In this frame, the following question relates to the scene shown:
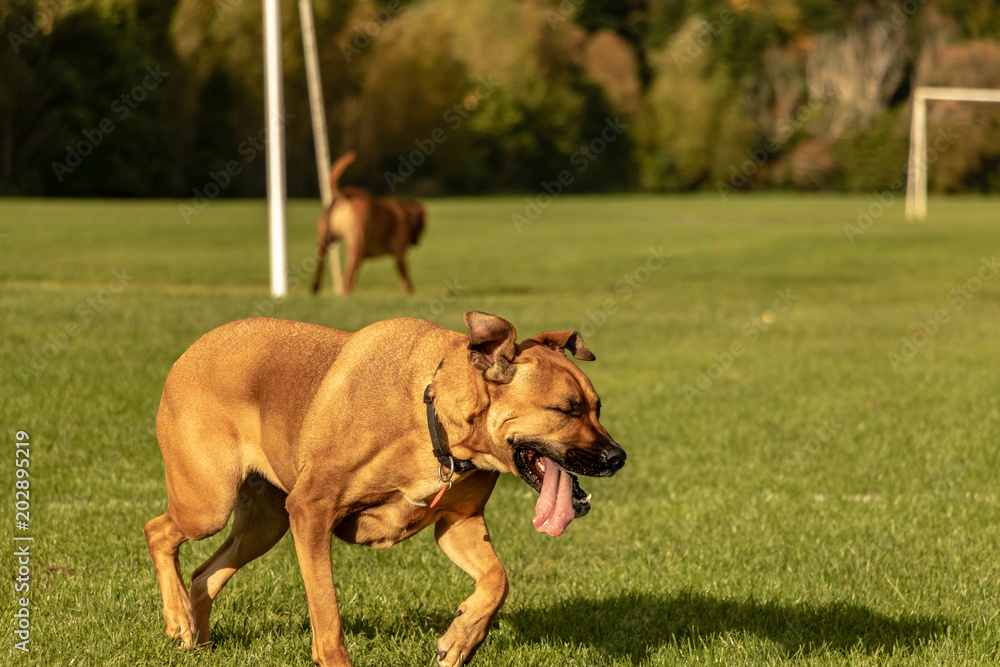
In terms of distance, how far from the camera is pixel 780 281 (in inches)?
902

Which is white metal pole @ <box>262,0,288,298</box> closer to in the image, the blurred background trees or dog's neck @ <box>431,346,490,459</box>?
dog's neck @ <box>431,346,490,459</box>

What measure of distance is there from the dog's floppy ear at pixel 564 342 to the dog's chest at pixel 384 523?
2.15 ft

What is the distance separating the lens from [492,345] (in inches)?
139

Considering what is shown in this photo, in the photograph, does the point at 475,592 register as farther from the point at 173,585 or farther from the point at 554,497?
the point at 173,585

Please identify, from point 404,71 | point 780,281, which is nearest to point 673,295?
point 780,281

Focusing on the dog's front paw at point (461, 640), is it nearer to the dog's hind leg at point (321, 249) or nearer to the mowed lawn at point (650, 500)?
the mowed lawn at point (650, 500)

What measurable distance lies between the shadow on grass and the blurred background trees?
126 ft

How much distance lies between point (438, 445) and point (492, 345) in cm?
35

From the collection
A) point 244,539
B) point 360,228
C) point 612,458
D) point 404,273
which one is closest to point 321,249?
point 360,228

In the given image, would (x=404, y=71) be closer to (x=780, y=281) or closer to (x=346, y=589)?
(x=780, y=281)

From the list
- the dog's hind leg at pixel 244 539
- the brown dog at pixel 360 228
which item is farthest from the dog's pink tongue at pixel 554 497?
the brown dog at pixel 360 228

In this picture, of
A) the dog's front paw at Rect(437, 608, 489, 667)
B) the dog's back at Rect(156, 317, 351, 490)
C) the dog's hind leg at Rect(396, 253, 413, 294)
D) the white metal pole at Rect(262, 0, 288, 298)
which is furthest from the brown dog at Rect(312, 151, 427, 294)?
the dog's front paw at Rect(437, 608, 489, 667)

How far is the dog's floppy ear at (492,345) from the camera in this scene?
348 cm

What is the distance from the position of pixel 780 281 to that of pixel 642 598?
18.7 metres
